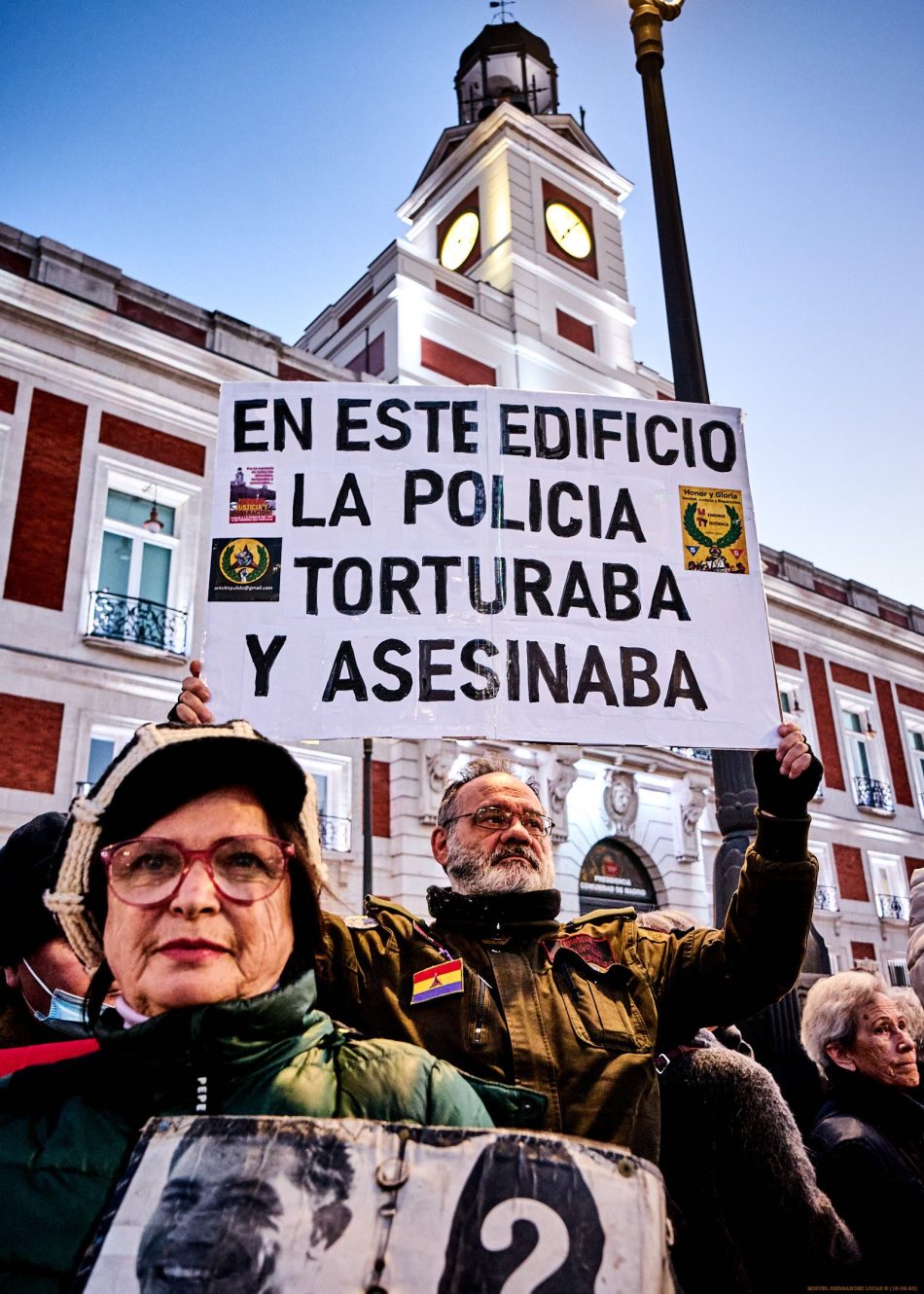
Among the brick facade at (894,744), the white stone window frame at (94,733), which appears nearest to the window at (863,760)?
the brick facade at (894,744)

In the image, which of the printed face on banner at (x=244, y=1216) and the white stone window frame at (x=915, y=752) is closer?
the printed face on banner at (x=244, y=1216)

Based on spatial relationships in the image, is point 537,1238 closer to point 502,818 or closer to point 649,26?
point 502,818

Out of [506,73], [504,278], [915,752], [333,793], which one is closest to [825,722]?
[915,752]

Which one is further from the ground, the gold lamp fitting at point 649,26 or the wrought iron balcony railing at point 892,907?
the gold lamp fitting at point 649,26

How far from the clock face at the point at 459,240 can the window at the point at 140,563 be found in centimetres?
1195

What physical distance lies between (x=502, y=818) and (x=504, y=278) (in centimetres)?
2083

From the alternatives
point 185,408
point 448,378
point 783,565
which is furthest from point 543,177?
point 185,408

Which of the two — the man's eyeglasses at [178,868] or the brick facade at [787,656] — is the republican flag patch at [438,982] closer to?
the man's eyeglasses at [178,868]

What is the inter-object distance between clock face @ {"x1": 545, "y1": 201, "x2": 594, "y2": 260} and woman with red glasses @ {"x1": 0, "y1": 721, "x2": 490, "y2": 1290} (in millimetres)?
23509

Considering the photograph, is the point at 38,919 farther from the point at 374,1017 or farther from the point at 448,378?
the point at 448,378

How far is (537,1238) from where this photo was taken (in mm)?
1026

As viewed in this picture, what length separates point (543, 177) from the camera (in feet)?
76.3

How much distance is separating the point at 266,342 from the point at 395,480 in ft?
44.8

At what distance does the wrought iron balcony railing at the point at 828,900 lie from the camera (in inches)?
796
